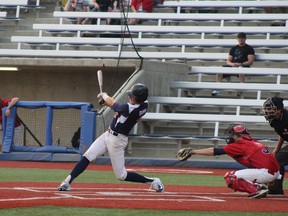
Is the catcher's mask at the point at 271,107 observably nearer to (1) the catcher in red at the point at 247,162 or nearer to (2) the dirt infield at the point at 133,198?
(1) the catcher in red at the point at 247,162

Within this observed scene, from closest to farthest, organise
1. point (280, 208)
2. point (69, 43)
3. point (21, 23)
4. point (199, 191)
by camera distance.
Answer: point (280, 208), point (199, 191), point (69, 43), point (21, 23)

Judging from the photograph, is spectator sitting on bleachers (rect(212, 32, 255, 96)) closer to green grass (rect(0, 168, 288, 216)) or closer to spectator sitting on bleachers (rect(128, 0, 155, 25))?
spectator sitting on bleachers (rect(128, 0, 155, 25))

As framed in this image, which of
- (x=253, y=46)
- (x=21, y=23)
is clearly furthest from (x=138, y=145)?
(x=21, y=23)

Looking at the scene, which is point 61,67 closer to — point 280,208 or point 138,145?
point 138,145

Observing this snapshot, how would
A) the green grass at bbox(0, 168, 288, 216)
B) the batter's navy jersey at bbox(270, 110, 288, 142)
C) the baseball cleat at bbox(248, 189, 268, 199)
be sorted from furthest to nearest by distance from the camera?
the batter's navy jersey at bbox(270, 110, 288, 142) < the baseball cleat at bbox(248, 189, 268, 199) < the green grass at bbox(0, 168, 288, 216)

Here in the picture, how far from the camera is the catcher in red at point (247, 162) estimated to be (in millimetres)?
11109

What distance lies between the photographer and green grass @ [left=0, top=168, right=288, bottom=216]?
876cm

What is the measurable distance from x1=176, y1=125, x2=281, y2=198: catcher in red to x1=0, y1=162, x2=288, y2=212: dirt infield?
7.0 inches

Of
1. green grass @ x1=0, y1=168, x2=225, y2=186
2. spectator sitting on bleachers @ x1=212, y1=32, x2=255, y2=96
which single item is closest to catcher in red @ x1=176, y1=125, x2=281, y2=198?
green grass @ x1=0, y1=168, x2=225, y2=186

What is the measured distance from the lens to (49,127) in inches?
800

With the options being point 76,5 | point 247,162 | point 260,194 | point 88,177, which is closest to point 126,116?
point 247,162

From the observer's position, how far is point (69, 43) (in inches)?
995

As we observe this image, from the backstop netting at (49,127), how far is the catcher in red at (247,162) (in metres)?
8.84

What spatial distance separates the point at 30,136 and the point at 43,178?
266 inches
